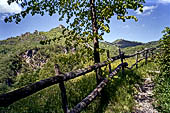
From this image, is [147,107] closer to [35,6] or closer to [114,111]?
[114,111]

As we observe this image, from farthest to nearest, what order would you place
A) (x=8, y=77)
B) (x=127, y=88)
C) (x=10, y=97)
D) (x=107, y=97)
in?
1. (x=8, y=77)
2. (x=127, y=88)
3. (x=107, y=97)
4. (x=10, y=97)

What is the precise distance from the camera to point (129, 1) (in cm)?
382

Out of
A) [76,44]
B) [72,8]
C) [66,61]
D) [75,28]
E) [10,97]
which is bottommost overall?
[10,97]

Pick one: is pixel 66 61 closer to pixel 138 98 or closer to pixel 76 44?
pixel 76 44

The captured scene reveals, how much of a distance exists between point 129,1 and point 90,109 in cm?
369

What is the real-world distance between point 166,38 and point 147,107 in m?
3.16

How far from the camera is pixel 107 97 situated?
5648mm

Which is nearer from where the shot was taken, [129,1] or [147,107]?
[129,1]

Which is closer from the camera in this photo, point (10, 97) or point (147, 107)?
point (10, 97)

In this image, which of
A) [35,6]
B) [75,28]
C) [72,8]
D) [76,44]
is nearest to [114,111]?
[76,44]

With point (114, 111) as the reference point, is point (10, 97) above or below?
above

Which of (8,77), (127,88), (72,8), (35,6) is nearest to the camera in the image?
(35,6)

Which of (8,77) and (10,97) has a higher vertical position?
(10,97)

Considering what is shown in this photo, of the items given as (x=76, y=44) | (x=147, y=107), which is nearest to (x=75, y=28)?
(x=76, y=44)
